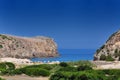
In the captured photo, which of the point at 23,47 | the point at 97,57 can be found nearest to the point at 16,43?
the point at 23,47

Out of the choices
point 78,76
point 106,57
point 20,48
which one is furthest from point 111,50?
point 20,48

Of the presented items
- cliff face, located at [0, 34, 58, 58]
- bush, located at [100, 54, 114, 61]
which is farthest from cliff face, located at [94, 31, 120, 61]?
cliff face, located at [0, 34, 58, 58]

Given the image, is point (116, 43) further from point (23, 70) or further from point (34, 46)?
point (34, 46)

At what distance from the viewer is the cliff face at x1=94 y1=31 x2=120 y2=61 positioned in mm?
66812

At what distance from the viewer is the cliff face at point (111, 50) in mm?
66812

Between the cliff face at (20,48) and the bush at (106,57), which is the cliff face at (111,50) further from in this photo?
the cliff face at (20,48)

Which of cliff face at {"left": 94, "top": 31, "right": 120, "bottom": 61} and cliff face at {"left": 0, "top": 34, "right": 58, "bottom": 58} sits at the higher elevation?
cliff face at {"left": 0, "top": 34, "right": 58, "bottom": 58}

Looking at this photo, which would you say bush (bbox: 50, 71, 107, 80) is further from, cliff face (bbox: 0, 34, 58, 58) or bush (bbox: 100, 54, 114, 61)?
cliff face (bbox: 0, 34, 58, 58)

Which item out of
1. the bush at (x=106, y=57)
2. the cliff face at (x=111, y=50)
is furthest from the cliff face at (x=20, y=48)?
the bush at (x=106, y=57)

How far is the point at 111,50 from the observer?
2680 inches

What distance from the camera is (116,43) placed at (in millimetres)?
69250

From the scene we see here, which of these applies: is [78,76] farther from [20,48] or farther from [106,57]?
[20,48]

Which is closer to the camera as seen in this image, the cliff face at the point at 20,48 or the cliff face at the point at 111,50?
the cliff face at the point at 111,50

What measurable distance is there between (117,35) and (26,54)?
104 metres
